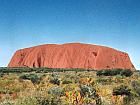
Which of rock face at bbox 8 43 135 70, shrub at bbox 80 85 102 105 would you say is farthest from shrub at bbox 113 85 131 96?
rock face at bbox 8 43 135 70

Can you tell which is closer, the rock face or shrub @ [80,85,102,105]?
shrub @ [80,85,102,105]

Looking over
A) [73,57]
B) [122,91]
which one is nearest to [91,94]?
[122,91]

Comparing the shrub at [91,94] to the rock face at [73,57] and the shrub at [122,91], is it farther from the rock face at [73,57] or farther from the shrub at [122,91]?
the rock face at [73,57]

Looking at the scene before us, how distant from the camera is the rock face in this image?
164500 millimetres

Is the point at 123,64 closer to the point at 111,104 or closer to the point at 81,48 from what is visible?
the point at 81,48

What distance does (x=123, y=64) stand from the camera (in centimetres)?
16962

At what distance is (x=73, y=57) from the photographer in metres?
169

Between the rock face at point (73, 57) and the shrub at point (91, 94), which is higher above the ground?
the rock face at point (73, 57)

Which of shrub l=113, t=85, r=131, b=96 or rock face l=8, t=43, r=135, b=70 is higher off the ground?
rock face l=8, t=43, r=135, b=70

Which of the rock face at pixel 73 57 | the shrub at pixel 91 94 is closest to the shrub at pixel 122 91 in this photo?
the shrub at pixel 91 94

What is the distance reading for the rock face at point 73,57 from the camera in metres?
164

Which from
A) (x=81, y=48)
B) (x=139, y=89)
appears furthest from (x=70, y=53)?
(x=139, y=89)

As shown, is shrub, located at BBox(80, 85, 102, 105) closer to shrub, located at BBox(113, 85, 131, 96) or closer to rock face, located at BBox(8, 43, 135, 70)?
shrub, located at BBox(113, 85, 131, 96)

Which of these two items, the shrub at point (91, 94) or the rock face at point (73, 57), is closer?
the shrub at point (91, 94)
